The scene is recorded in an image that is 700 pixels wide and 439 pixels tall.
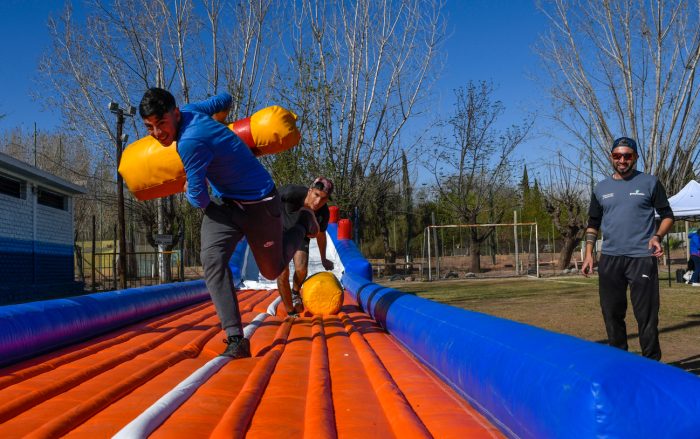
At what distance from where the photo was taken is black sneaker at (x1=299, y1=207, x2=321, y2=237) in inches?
209

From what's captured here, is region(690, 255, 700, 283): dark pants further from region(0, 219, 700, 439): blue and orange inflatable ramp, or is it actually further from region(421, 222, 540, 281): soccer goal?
region(0, 219, 700, 439): blue and orange inflatable ramp

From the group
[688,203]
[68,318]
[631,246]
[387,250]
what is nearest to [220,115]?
[68,318]

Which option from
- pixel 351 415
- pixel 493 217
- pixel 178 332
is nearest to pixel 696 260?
pixel 178 332

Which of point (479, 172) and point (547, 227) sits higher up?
point (479, 172)

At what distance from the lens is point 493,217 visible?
3153 centimetres

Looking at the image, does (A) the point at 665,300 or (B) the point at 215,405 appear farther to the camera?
(A) the point at 665,300

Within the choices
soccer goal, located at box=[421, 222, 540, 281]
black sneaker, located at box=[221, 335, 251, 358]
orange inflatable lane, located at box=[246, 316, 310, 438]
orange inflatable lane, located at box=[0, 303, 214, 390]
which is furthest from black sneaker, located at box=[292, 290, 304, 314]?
soccer goal, located at box=[421, 222, 540, 281]

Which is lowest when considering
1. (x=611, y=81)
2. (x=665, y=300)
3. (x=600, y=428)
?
(x=665, y=300)

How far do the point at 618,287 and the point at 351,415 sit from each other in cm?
219

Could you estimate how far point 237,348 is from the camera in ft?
10.7

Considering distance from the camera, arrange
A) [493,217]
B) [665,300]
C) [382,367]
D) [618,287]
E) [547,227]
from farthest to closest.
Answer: [547,227]
[493,217]
[665,300]
[618,287]
[382,367]

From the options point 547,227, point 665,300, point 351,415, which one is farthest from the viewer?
point 547,227

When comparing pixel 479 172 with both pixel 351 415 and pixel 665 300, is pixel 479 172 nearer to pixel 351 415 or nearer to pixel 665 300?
pixel 665 300

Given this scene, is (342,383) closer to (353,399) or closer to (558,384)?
(353,399)
